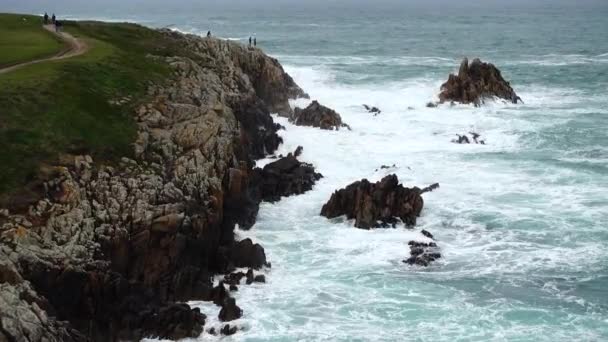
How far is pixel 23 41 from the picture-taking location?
43781mm

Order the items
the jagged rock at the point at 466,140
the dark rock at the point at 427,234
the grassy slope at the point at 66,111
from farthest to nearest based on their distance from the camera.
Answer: the jagged rock at the point at 466,140
the dark rock at the point at 427,234
the grassy slope at the point at 66,111

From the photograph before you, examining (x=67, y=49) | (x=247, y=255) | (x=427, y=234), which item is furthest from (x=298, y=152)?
(x=247, y=255)

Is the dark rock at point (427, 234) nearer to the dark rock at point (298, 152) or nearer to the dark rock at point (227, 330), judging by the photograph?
the dark rock at point (227, 330)

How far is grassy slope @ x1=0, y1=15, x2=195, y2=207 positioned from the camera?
85.4ft

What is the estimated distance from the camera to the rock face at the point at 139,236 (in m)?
22.2

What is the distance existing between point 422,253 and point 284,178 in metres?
11.6

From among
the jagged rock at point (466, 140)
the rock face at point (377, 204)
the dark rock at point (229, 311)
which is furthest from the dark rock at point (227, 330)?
the jagged rock at point (466, 140)

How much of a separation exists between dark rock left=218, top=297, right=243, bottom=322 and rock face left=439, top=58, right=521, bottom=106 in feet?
148

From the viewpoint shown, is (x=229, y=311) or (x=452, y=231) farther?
(x=452, y=231)

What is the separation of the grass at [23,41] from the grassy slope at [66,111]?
241 centimetres

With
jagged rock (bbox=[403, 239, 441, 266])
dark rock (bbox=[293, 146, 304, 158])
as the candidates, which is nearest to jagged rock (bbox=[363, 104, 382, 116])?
dark rock (bbox=[293, 146, 304, 158])

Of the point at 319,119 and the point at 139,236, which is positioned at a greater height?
the point at 319,119

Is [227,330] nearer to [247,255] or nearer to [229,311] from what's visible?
[229,311]

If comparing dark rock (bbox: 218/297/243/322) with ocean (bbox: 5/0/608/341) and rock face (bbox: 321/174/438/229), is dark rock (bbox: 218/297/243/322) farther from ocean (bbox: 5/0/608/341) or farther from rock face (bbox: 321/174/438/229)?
rock face (bbox: 321/174/438/229)
